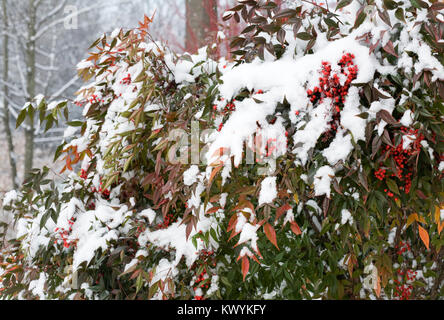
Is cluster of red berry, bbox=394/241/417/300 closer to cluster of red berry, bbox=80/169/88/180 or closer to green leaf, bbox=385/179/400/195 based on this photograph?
green leaf, bbox=385/179/400/195

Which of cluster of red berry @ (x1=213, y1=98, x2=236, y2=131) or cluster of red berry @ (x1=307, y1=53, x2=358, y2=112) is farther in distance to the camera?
cluster of red berry @ (x1=213, y1=98, x2=236, y2=131)

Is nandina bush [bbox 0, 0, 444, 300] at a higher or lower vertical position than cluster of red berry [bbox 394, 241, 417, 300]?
higher

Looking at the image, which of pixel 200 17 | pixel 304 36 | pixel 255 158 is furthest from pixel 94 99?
pixel 200 17

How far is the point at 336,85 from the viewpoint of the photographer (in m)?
1.24

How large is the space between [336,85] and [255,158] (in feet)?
1.15

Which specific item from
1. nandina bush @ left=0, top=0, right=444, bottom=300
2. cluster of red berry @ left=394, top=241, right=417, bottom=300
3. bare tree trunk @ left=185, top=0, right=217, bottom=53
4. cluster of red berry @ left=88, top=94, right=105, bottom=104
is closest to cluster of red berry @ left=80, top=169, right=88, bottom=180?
nandina bush @ left=0, top=0, right=444, bottom=300

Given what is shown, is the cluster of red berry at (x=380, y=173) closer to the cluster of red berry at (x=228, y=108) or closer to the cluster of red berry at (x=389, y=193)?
the cluster of red berry at (x=389, y=193)

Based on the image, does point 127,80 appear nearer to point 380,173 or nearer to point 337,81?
point 337,81

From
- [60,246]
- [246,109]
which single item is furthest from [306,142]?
[60,246]

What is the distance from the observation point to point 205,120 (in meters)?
1.49

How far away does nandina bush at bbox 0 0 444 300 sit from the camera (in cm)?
122
